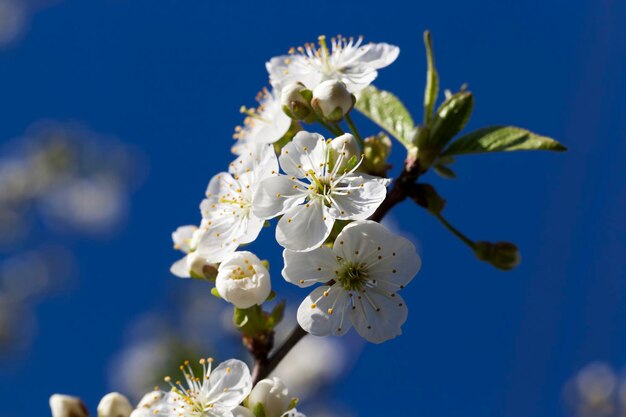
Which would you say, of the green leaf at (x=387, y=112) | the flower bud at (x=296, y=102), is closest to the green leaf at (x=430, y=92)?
the green leaf at (x=387, y=112)

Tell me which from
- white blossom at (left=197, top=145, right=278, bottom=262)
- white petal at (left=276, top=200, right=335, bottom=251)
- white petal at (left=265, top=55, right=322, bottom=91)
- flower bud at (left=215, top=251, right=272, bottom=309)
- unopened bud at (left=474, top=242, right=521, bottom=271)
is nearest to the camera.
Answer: white petal at (left=276, top=200, right=335, bottom=251)

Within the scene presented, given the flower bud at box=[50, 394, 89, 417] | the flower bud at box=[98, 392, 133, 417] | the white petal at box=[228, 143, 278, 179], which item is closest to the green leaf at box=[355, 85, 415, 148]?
the white petal at box=[228, 143, 278, 179]

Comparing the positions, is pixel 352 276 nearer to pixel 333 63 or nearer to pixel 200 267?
pixel 200 267

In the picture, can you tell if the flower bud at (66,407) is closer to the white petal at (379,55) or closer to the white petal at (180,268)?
the white petal at (180,268)

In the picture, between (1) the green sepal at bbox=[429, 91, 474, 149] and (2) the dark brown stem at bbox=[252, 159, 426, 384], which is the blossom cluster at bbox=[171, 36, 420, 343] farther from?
→ (1) the green sepal at bbox=[429, 91, 474, 149]

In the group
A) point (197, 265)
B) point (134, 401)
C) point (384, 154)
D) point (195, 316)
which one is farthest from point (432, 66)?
point (134, 401)

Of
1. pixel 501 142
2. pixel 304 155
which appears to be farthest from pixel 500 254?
pixel 304 155

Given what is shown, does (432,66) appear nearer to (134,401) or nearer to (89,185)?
(134,401)
